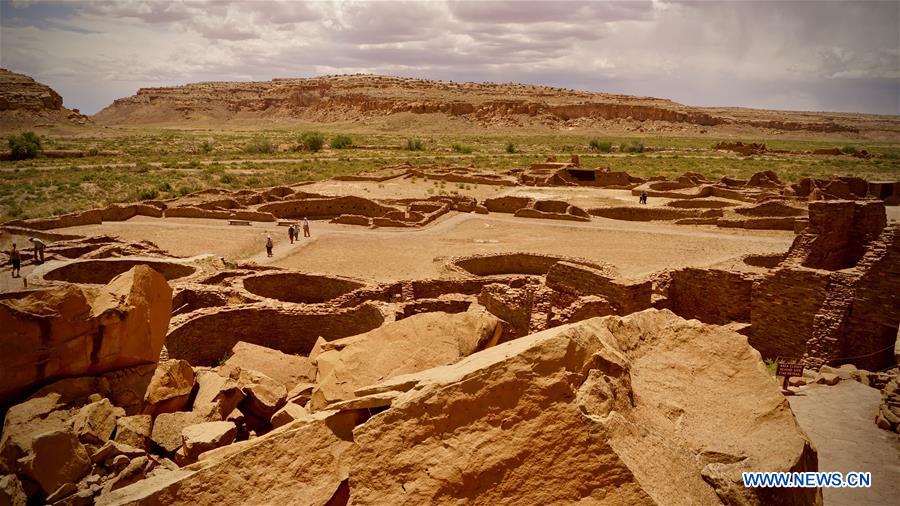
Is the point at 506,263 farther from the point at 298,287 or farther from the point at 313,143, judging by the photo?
the point at 313,143

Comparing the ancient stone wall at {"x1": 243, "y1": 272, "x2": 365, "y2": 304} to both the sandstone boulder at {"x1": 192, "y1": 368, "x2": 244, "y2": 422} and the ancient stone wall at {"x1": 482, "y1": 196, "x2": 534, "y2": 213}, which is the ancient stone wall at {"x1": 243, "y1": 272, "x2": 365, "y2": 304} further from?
the ancient stone wall at {"x1": 482, "y1": 196, "x2": 534, "y2": 213}

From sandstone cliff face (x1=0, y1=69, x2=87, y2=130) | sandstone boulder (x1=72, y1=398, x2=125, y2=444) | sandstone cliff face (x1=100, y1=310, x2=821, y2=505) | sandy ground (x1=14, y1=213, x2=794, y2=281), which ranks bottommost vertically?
sandy ground (x1=14, y1=213, x2=794, y2=281)

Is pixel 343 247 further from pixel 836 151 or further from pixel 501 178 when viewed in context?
pixel 836 151

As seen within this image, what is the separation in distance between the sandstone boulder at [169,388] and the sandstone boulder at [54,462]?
7.11 feet

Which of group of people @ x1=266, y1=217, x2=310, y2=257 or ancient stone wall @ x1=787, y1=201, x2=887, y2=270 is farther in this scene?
group of people @ x1=266, y1=217, x2=310, y2=257

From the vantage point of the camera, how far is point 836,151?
7506 cm

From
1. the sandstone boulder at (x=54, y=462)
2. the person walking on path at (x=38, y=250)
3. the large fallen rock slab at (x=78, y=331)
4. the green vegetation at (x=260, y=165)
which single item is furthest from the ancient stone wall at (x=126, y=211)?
the sandstone boulder at (x=54, y=462)

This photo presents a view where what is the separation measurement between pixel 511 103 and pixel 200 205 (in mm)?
104020

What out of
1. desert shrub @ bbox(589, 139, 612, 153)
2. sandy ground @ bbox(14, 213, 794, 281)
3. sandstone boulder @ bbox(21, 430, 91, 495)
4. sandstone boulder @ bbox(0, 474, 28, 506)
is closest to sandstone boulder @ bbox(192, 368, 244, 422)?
sandstone boulder @ bbox(21, 430, 91, 495)

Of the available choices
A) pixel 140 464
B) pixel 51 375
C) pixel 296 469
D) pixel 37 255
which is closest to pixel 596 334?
pixel 296 469

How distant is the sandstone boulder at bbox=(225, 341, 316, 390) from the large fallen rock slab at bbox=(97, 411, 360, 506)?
499 centimetres

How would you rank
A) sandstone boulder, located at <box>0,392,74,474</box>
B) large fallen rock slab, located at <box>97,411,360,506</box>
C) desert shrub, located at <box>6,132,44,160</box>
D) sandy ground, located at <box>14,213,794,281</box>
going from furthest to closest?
1. desert shrub, located at <box>6,132,44,160</box>
2. sandy ground, located at <box>14,213,794,281</box>
3. sandstone boulder, located at <box>0,392,74,474</box>
4. large fallen rock slab, located at <box>97,411,360,506</box>

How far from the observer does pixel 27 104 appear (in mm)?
103875

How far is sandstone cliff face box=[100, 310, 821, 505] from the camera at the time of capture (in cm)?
452
